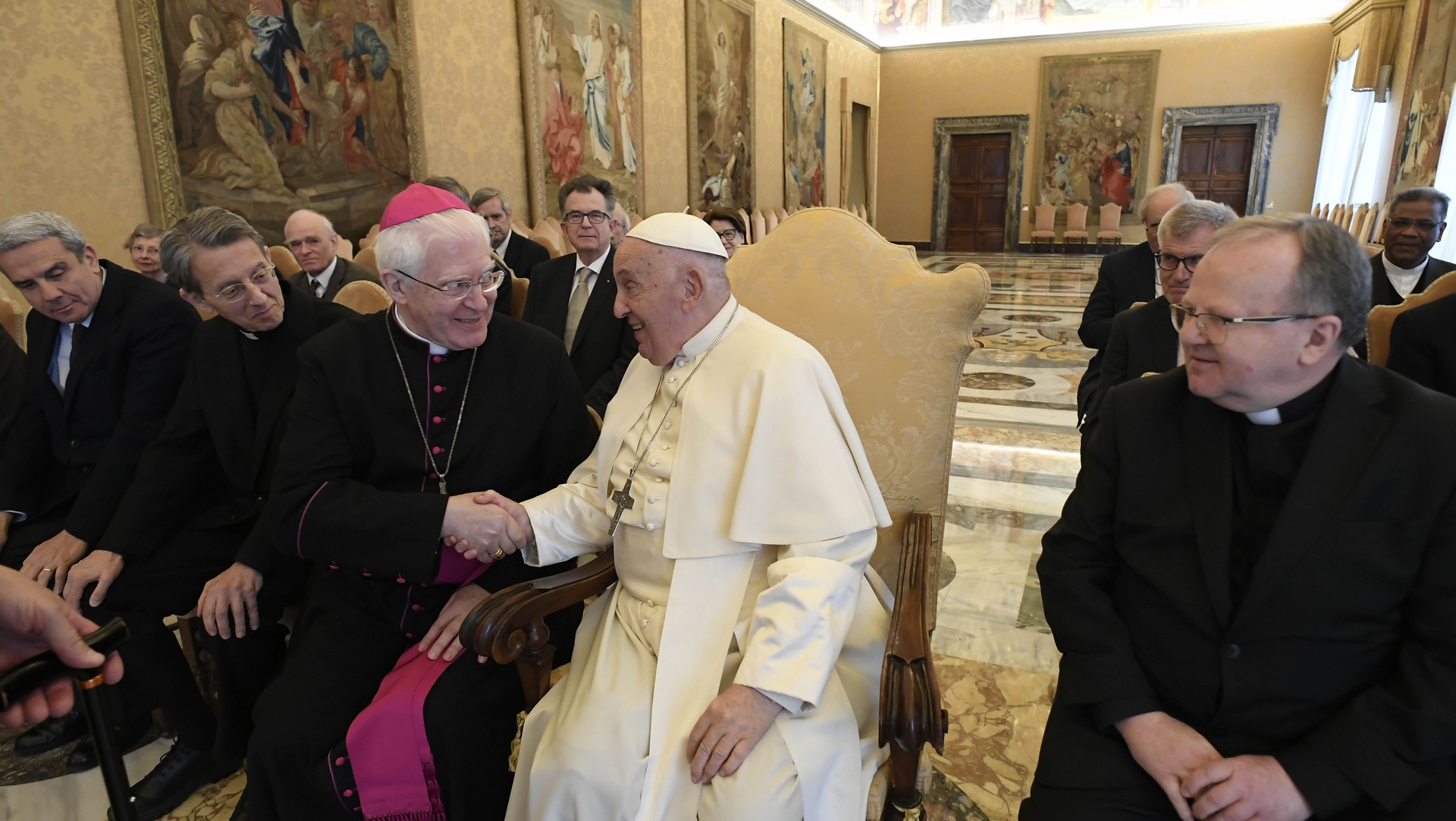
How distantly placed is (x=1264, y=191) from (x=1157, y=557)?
64.9 ft

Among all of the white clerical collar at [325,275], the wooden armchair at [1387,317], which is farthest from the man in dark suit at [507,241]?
the wooden armchair at [1387,317]

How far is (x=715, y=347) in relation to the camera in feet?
6.13

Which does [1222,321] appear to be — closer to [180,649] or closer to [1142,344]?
[1142,344]

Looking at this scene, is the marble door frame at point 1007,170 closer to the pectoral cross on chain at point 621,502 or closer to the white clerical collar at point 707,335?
the white clerical collar at point 707,335

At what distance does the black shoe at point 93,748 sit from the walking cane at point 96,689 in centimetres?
154

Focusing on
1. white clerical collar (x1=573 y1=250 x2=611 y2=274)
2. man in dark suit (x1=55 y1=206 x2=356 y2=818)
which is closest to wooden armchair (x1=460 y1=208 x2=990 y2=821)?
man in dark suit (x1=55 y1=206 x2=356 y2=818)

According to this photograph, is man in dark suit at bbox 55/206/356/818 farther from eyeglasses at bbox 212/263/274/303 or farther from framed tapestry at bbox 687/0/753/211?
framed tapestry at bbox 687/0/753/211

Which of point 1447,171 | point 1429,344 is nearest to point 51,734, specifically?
point 1429,344

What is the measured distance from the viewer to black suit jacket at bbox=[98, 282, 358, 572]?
2.33 meters

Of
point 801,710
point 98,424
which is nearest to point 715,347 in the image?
point 801,710

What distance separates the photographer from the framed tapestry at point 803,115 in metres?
14.6

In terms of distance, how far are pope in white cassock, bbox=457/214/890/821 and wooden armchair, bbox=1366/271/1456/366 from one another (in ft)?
6.47

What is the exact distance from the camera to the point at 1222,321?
1.38 m

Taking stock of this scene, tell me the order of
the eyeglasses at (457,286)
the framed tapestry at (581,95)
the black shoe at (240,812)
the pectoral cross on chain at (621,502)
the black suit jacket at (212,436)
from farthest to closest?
1. the framed tapestry at (581,95)
2. the black suit jacket at (212,436)
3. the black shoe at (240,812)
4. the eyeglasses at (457,286)
5. the pectoral cross on chain at (621,502)
